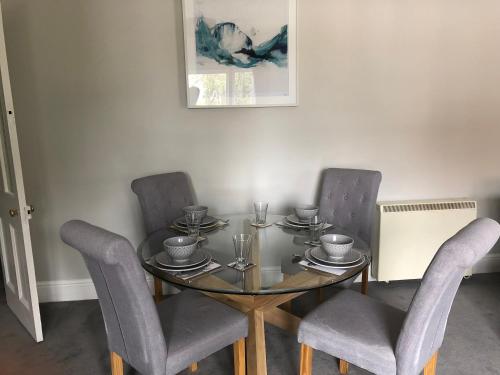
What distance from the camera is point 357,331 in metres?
1.70

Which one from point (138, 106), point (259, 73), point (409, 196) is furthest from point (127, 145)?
point (409, 196)

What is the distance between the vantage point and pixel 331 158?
308 centimetres

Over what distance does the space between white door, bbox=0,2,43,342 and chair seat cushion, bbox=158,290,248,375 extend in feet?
3.19

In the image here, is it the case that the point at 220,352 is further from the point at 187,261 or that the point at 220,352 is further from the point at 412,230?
the point at 412,230

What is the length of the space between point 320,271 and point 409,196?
1731 millimetres

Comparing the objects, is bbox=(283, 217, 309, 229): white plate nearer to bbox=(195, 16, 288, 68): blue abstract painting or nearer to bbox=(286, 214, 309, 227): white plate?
bbox=(286, 214, 309, 227): white plate

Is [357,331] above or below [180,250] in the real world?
below

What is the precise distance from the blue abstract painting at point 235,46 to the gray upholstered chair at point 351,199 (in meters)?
0.89

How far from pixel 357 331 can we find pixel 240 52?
6.46ft

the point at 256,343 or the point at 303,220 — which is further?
the point at 303,220

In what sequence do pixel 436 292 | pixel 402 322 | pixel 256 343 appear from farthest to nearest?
1. pixel 256 343
2. pixel 402 322
3. pixel 436 292

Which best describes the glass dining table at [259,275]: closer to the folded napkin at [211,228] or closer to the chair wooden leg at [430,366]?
the folded napkin at [211,228]

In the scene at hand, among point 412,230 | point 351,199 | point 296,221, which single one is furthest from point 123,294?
point 412,230

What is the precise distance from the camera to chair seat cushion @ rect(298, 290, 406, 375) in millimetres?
1612
